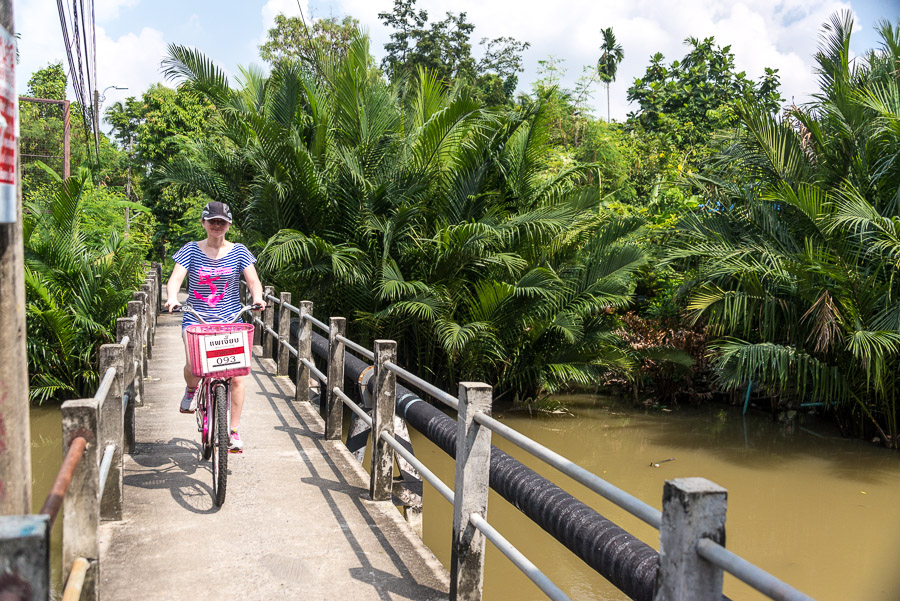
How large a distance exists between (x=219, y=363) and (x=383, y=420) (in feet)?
3.61

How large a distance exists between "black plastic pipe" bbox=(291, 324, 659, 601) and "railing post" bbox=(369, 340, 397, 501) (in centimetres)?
64

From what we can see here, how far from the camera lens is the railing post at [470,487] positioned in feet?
12.1

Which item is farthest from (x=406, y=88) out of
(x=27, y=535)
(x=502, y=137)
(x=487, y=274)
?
(x=27, y=535)

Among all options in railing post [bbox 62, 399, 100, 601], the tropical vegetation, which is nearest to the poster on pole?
railing post [bbox 62, 399, 100, 601]

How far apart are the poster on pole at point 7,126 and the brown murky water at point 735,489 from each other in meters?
4.33

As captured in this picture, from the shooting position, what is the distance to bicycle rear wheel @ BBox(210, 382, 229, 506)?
4.88 meters

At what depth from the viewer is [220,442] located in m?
4.87

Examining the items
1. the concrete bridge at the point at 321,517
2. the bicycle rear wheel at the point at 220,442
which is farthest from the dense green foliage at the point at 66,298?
the bicycle rear wheel at the point at 220,442

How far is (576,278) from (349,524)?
26.9 feet

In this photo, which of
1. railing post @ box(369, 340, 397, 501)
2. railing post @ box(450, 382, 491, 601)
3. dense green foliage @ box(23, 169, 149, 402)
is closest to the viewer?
railing post @ box(450, 382, 491, 601)

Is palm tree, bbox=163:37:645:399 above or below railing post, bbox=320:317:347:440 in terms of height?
above

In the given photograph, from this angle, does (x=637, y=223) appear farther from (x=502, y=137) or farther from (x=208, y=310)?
(x=208, y=310)

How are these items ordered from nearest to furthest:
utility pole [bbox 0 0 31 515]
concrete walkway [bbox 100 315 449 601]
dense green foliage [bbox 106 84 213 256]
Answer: utility pole [bbox 0 0 31 515] < concrete walkway [bbox 100 315 449 601] < dense green foliage [bbox 106 84 213 256]

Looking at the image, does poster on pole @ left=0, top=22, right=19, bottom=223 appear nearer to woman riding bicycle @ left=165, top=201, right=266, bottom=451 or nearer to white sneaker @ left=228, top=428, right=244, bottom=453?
woman riding bicycle @ left=165, top=201, right=266, bottom=451
